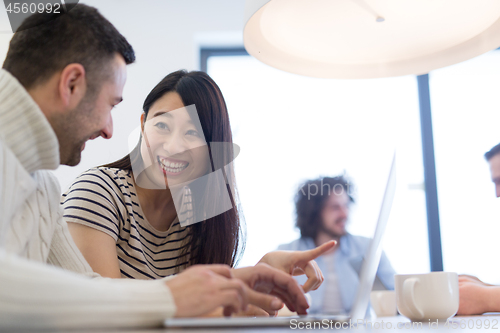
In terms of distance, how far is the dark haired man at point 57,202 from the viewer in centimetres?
35

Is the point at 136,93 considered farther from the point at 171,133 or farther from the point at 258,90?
the point at 171,133

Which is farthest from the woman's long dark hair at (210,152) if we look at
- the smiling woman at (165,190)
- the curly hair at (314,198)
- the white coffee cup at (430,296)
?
the curly hair at (314,198)

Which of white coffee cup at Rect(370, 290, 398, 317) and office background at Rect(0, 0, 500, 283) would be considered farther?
office background at Rect(0, 0, 500, 283)

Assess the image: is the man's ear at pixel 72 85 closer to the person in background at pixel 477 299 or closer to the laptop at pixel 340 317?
the laptop at pixel 340 317

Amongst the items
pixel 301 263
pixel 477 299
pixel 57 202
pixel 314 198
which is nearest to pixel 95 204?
pixel 57 202

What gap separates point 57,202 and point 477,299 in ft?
2.62

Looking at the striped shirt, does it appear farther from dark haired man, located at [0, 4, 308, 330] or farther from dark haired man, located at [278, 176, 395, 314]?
dark haired man, located at [278, 176, 395, 314]

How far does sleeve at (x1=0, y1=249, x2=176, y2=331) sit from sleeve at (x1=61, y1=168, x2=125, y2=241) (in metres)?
0.55

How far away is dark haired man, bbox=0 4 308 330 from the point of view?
0.35 meters

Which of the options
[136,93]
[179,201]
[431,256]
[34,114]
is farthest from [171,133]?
[431,256]

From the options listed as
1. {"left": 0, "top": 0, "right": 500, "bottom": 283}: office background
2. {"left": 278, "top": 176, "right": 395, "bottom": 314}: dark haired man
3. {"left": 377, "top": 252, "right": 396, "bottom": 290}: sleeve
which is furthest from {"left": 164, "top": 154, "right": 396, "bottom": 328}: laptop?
{"left": 0, "top": 0, "right": 500, "bottom": 283}: office background

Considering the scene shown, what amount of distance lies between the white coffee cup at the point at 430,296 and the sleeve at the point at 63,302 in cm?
37

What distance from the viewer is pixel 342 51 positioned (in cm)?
81

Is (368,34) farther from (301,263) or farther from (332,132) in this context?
(332,132)
